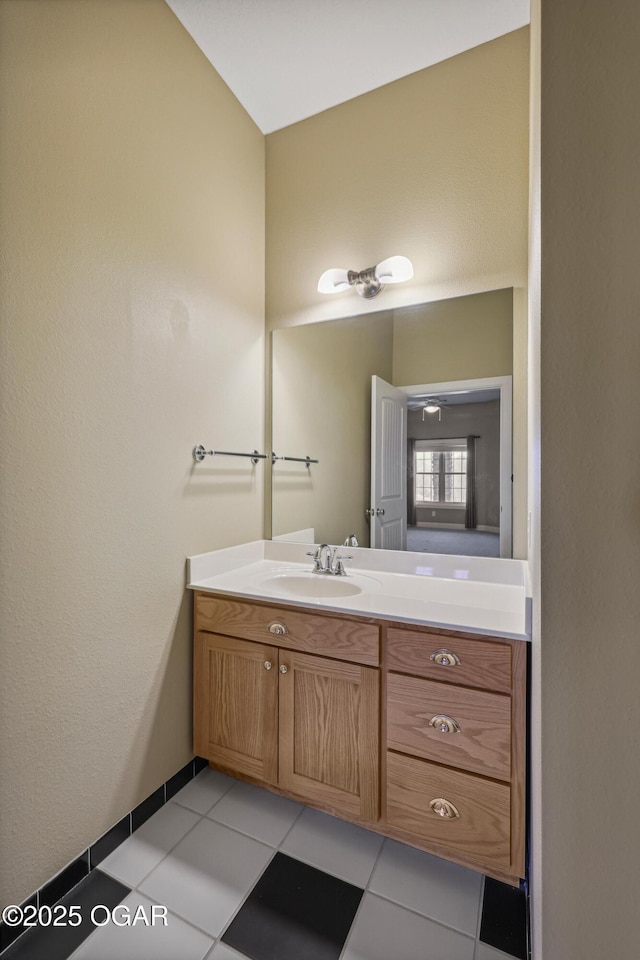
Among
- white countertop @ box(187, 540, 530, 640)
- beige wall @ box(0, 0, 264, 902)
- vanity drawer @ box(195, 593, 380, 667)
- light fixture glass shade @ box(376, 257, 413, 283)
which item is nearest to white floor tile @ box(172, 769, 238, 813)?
beige wall @ box(0, 0, 264, 902)

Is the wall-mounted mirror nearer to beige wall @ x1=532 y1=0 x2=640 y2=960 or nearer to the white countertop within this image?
the white countertop

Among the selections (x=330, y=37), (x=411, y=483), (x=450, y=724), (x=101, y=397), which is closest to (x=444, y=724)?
(x=450, y=724)

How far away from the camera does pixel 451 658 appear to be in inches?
45.3

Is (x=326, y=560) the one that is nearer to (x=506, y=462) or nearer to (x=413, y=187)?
(x=506, y=462)

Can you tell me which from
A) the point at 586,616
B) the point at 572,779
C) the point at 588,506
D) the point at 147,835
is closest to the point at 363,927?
the point at 147,835

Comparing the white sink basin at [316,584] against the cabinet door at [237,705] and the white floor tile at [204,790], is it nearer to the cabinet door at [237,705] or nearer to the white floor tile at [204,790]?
the cabinet door at [237,705]

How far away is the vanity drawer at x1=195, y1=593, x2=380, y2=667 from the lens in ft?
4.18

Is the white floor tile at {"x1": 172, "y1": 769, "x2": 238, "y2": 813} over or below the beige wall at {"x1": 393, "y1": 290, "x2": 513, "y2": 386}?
below

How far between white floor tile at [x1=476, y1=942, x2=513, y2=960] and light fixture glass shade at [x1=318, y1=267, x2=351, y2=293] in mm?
2162

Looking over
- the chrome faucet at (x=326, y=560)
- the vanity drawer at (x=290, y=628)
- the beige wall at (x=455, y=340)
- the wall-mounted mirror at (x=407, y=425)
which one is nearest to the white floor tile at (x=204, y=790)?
the vanity drawer at (x=290, y=628)

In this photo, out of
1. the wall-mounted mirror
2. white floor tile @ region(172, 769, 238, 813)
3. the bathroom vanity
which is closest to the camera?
the bathroom vanity

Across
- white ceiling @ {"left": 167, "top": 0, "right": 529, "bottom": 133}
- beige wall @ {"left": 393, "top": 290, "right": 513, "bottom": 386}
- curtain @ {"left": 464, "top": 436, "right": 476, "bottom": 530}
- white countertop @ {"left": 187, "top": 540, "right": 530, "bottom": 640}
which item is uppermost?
white ceiling @ {"left": 167, "top": 0, "right": 529, "bottom": 133}

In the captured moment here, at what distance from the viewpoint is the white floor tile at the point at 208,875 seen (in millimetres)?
1111

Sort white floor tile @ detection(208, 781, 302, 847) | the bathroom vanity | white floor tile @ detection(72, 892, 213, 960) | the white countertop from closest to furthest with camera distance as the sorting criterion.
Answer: white floor tile @ detection(72, 892, 213, 960) < the bathroom vanity < the white countertop < white floor tile @ detection(208, 781, 302, 847)
